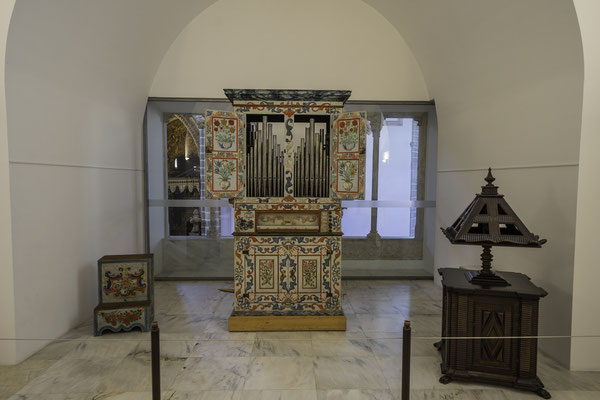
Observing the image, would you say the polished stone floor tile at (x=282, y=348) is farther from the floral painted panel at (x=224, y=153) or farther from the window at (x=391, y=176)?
the window at (x=391, y=176)

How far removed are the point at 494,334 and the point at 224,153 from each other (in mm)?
2938

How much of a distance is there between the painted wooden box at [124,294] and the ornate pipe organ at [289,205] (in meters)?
0.97

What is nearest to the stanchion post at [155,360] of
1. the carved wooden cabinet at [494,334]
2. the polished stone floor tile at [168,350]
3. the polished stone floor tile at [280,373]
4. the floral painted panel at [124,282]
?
the polished stone floor tile at [280,373]

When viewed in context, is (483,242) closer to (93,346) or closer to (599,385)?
(599,385)

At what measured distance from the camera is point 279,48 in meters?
5.38

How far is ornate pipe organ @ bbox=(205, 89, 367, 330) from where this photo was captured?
379 centimetres

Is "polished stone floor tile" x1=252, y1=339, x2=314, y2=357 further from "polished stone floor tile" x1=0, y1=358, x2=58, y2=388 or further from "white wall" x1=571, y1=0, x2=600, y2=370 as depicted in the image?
"white wall" x1=571, y1=0, x2=600, y2=370

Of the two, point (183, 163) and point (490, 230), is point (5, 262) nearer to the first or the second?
point (183, 163)

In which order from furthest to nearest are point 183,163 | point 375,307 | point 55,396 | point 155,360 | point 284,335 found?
point 183,163, point 375,307, point 284,335, point 55,396, point 155,360

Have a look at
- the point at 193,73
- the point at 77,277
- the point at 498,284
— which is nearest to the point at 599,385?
the point at 498,284

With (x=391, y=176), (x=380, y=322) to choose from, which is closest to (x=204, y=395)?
(x=380, y=322)

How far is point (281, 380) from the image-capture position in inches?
113

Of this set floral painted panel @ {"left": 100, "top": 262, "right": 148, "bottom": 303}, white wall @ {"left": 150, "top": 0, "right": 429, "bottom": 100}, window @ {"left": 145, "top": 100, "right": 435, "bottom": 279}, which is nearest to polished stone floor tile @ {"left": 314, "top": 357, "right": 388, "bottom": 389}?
floral painted panel @ {"left": 100, "top": 262, "right": 148, "bottom": 303}

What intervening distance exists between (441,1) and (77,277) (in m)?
5.20
